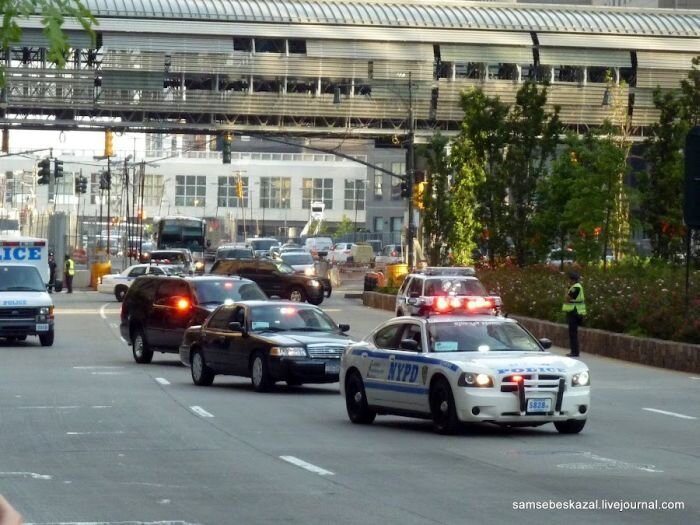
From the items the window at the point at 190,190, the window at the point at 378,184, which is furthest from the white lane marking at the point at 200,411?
the window at the point at 190,190

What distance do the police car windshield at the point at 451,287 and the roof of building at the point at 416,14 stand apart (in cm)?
2977

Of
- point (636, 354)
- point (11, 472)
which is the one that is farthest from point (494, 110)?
point (11, 472)

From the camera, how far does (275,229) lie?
544 feet

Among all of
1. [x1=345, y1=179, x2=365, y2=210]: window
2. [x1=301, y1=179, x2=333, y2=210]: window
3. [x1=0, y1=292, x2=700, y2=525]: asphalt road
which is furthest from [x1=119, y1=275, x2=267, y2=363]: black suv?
[x1=301, y1=179, x2=333, y2=210]: window

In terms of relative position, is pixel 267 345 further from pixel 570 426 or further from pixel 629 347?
pixel 629 347

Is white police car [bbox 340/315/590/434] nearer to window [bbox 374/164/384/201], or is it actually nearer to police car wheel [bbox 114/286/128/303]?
police car wheel [bbox 114/286/128/303]

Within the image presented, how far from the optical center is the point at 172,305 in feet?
102

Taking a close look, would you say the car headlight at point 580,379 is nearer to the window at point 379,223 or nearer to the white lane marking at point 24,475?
the white lane marking at point 24,475

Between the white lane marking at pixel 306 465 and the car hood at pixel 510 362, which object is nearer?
the white lane marking at pixel 306 465

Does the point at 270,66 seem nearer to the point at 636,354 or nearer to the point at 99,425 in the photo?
the point at 636,354

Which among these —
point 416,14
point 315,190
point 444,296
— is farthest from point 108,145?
point 315,190

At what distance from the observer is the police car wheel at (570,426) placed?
57.8 ft

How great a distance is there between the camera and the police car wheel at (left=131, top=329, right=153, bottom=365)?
31.7 m

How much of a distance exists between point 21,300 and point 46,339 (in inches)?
53.5
